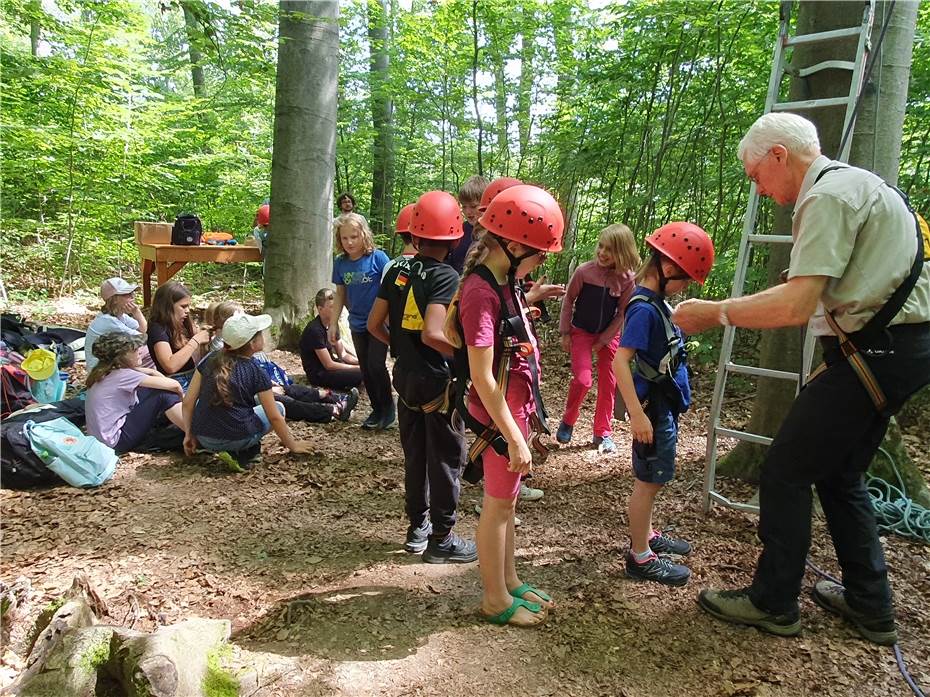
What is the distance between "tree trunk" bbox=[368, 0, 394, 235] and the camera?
10.8 metres

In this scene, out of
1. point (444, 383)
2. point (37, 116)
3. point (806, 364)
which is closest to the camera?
point (444, 383)

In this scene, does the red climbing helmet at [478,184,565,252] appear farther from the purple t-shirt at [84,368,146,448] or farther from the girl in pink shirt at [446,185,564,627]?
the purple t-shirt at [84,368,146,448]

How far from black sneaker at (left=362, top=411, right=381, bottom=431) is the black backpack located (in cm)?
386

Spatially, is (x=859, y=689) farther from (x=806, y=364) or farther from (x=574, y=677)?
(x=806, y=364)

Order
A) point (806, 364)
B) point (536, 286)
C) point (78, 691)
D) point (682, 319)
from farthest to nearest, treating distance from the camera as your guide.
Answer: point (536, 286) → point (806, 364) → point (682, 319) → point (78, 691)

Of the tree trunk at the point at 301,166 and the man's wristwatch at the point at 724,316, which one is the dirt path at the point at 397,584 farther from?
the tree trunk at the point at 301,166

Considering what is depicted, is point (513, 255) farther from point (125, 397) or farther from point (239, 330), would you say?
point (125, 397)

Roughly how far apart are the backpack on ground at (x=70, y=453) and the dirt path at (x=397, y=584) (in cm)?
14

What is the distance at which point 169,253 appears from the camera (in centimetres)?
725

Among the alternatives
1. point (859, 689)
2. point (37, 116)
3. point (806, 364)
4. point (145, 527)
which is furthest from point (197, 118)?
Result: point (859, 689)

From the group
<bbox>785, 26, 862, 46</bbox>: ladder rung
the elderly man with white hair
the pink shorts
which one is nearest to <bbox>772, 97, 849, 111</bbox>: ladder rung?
<bbox>785, 26, 862, 46</bbox>: ladder rung

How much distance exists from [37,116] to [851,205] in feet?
35.9

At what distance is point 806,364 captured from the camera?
11.0ft

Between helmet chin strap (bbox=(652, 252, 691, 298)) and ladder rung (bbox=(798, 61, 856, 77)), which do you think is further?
ladder rung (bbox=(798, 61, 856, 77))
